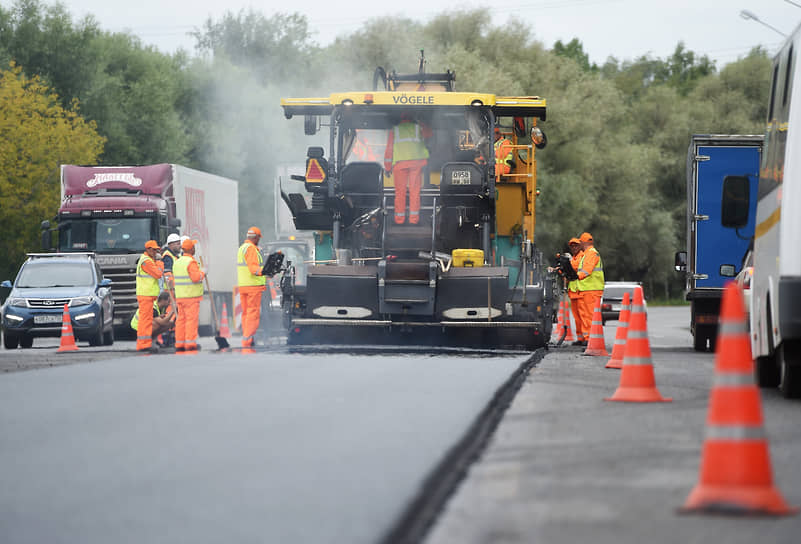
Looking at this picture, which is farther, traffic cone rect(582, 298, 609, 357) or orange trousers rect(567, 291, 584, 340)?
orange trousers rect(567, 291, 584, 340)

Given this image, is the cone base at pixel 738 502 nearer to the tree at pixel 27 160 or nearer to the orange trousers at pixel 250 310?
the orange trousers at pixel 250 310

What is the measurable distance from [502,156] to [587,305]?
2.74 meters

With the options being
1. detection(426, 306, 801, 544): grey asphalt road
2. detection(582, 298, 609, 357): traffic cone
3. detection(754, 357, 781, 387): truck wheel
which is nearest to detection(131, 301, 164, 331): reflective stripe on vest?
detection(582, 298, 609, 357): traffic cone

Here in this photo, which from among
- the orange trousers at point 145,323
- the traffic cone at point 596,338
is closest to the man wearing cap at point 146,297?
the orange trousers at point 145,323

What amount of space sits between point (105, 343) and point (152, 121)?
29.2 meters

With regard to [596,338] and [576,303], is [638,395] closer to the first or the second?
[596,338]

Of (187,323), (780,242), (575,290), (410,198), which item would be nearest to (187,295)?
(187,323)

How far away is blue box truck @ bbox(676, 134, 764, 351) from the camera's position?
65.5 ft

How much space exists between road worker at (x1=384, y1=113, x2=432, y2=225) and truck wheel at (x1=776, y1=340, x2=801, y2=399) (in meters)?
7.21

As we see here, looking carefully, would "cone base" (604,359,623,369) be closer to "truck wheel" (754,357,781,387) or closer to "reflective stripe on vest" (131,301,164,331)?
"truck wheel" (754,357,781,387)

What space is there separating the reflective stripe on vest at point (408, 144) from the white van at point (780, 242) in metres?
6.08

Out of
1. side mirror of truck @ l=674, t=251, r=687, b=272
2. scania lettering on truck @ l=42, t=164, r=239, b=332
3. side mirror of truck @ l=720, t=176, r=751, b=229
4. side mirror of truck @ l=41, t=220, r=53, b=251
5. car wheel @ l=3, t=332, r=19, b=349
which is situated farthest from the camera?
Result: scania lettering on truck @ l=42, t=164, r=239, b=332

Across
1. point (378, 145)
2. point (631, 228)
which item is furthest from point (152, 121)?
point (378, 145)

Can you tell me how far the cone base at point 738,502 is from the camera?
5.54 m
